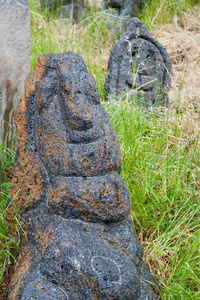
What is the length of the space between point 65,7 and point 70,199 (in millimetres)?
4897

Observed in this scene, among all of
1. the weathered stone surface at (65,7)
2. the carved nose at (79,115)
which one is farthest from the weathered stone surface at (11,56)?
the weathered stone surface at (65,7)

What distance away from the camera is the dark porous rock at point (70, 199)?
1.21m

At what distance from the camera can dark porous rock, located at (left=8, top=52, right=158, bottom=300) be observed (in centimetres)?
121

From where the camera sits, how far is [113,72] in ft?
11.2

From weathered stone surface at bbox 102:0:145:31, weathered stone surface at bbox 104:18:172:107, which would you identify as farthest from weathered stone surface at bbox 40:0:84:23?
weathered stone surface at bbox 104:18:172:107

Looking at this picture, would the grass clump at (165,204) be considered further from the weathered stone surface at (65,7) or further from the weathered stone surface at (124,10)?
the weathered stone surface at (65,7)

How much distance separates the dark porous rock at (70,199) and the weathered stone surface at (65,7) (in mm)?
4220

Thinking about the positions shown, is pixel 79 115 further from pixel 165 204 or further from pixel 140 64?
pixel 140 64

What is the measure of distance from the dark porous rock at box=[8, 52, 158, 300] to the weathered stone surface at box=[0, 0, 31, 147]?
0.73 m

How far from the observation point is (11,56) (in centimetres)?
217

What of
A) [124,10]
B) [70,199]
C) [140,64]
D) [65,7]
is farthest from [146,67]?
[65,7]

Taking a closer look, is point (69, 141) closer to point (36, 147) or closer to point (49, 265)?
point (36, 147)

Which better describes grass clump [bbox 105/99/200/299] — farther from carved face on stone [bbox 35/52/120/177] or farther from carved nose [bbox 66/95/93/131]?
carved nose [bbox 66/95/93/131]

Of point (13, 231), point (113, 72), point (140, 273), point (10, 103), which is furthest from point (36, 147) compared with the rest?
point (113, 72)
